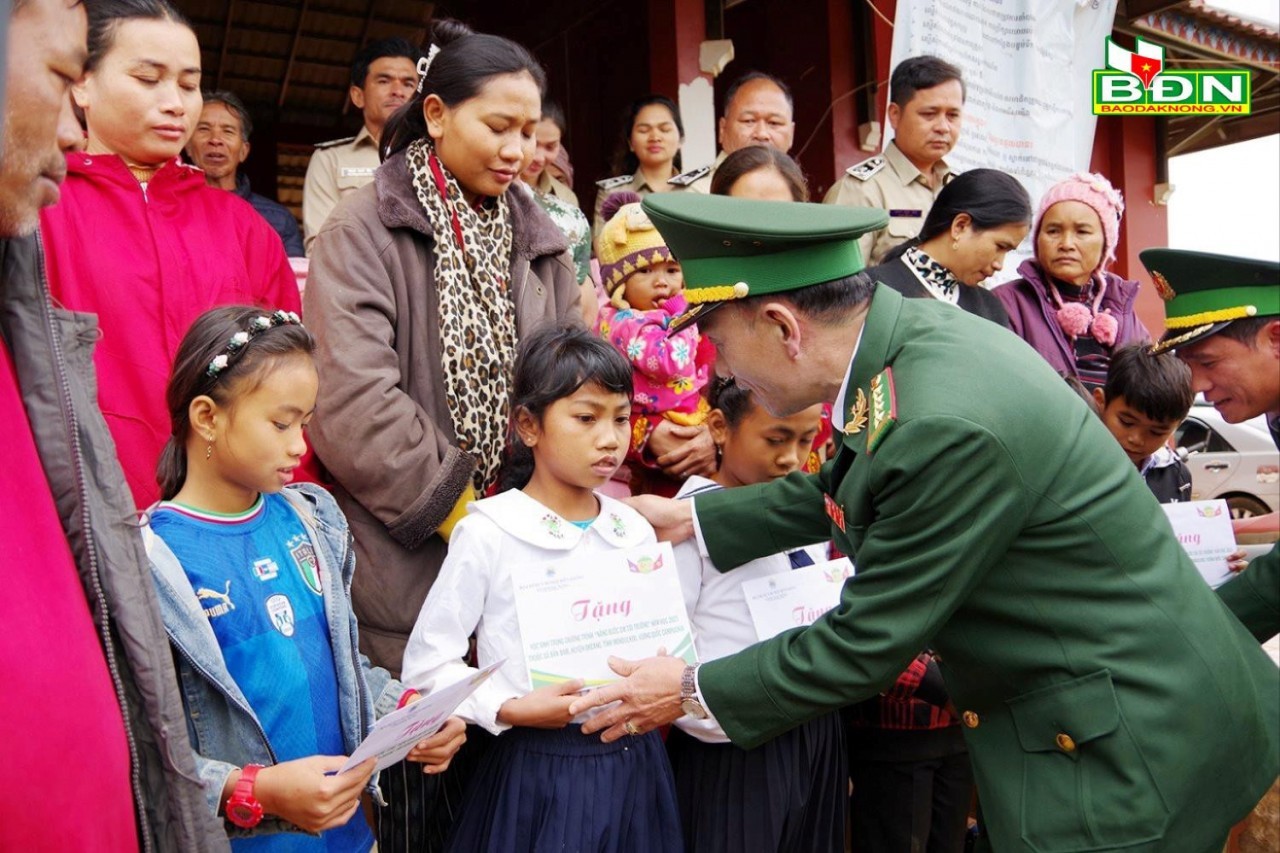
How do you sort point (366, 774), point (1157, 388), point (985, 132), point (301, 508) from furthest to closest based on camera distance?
point (985, 132) < point (1157, 388) < point (301, 508) < point (366, 774)

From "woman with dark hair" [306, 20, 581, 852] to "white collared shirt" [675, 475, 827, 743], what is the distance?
1.92ft

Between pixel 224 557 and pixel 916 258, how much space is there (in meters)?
2.78

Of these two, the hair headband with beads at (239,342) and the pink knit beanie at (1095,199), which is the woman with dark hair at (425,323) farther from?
the pink knit beanie at (1095,199)

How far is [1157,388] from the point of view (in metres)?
3.88

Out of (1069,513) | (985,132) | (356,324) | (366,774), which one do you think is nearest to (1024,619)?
(1069,513)

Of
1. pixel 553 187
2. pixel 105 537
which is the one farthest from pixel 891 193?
pixel 105 537

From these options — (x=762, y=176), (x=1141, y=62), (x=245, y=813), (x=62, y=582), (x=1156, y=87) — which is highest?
(x=1141, y=62)

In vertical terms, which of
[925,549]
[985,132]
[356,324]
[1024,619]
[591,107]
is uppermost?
[591,107]

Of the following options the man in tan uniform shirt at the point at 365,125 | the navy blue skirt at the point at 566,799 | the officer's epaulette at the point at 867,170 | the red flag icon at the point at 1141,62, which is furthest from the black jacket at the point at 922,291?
the red flag icon at the point at 1141,62

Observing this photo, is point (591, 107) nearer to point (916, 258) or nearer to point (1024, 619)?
point (916, 258)

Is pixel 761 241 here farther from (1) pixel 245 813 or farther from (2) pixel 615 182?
(2) pixel 615 182

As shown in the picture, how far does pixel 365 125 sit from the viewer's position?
17.5 feet

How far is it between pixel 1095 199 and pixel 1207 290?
213 centimetres

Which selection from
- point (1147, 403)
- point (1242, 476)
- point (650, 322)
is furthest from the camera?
point (1242, 476)
